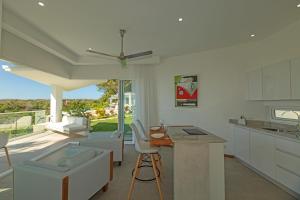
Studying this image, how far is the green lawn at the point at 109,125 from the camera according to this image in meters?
6.21

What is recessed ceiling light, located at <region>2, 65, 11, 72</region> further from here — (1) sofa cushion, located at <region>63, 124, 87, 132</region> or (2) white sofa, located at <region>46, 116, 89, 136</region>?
(1) sofa cushion, located at <region>63, 124, 87, 132</region>

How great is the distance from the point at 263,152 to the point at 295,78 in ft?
4.50

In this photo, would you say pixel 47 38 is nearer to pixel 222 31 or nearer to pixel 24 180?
pixel 24 180

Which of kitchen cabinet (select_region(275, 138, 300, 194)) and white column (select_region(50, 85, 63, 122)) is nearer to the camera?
kitchen cabinet (select_region(275, 138, 300, 194))

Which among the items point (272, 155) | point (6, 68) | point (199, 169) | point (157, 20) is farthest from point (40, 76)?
point (272, 155)

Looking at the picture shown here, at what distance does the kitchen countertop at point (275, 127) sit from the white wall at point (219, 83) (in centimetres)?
23

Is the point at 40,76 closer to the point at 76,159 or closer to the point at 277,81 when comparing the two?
the point at 76,159

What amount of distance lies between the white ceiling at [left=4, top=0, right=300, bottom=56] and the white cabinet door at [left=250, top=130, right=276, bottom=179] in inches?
81.5

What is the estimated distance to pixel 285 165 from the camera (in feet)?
9.06

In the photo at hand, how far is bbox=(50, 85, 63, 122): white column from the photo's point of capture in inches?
311

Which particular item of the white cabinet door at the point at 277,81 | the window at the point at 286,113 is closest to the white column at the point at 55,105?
the white cabinet door at the point at 277,81

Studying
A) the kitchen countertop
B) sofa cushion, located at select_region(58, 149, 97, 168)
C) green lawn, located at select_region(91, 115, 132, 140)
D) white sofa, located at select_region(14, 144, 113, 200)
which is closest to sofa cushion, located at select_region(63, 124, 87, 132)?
green lawn, located at select_region(91, 115, 132, 140)

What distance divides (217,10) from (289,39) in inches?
68.3

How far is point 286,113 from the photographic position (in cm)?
→ 361
